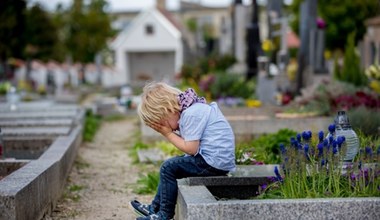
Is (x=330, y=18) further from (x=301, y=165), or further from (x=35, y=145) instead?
(x=301, y=165)

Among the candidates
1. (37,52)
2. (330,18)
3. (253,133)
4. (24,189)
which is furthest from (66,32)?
(24,189)

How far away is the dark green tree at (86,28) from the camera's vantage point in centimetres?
5319

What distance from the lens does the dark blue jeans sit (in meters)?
6.05

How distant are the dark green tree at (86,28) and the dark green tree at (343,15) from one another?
645 inches

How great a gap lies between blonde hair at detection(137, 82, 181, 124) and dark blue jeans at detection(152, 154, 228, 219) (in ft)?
1.32

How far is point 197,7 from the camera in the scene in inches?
3851

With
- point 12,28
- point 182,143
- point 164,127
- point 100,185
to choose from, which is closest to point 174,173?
point 182,143

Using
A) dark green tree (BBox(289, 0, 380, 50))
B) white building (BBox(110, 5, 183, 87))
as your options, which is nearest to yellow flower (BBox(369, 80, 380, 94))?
dark green tree (BBox(289, 0, 380, 50))

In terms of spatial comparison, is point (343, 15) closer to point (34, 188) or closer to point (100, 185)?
point (100, 185)

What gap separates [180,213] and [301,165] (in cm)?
99

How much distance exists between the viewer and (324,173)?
228 inches

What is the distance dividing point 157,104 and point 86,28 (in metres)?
48.2

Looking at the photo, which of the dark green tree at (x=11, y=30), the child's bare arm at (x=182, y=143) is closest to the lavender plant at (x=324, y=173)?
the child's bare arm at (x=182, y=143)

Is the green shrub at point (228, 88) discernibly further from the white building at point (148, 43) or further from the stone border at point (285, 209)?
the white building at point (148, 43)
